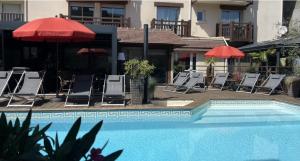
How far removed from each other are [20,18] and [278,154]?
2020 centimetres

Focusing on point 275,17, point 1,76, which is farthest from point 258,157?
point 275,17

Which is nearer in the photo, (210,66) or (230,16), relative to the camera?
(210,66)

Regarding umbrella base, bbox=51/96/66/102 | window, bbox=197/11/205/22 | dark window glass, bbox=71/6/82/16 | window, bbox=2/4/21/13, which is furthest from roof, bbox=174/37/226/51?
umbrella base, bbox=51/96/66/102

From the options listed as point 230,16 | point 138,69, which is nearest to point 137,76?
point 138,69

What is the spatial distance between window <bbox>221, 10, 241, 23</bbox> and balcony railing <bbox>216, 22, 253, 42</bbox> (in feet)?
3.32

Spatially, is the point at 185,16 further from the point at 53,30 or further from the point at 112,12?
the point at 53,30

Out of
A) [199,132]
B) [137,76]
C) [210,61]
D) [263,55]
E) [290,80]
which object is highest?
[263,55]

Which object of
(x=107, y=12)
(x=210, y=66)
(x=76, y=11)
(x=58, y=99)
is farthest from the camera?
(x=107, y=12)

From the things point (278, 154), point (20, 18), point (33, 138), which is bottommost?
point (278, 154)

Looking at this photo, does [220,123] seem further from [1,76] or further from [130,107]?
[1,76]

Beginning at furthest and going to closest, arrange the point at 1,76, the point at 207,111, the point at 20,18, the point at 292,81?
the point at 20,18, the point at 292,81, the point at 207,111, the point at 1,76

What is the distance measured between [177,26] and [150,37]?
5.74 metres

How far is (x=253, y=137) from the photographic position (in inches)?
333

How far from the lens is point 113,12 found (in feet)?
79.4
